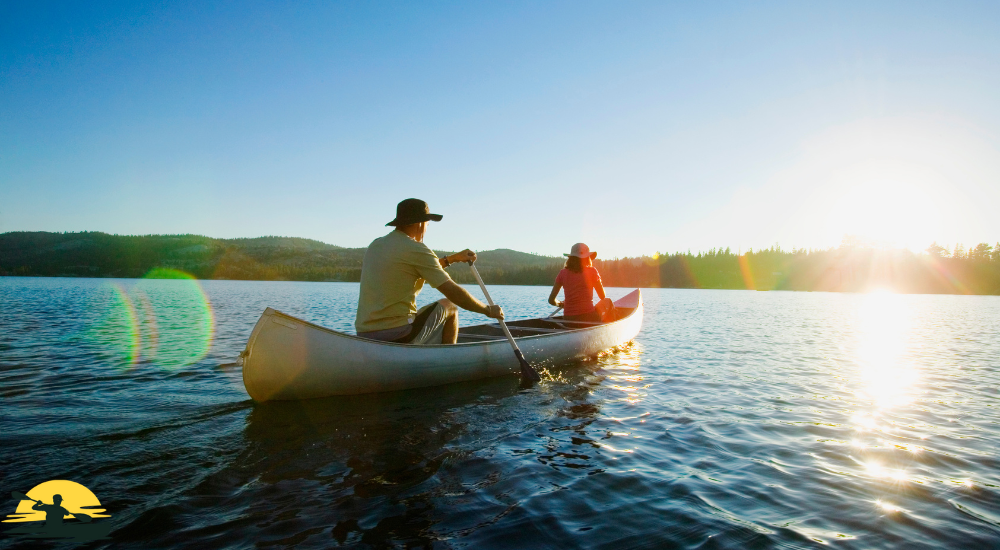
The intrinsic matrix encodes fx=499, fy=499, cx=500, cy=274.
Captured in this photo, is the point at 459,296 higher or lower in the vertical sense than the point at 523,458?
higher

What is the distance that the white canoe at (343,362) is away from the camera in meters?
6.05

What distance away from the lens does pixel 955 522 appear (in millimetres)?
3500

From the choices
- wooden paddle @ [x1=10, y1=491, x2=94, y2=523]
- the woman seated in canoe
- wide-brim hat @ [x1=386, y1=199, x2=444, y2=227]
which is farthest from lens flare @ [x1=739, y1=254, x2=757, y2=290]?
wooden paddle @ [x1=10, y1=491, x2=94, y2=523]

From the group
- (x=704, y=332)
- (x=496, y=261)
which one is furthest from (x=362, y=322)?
(x=496, y=261)

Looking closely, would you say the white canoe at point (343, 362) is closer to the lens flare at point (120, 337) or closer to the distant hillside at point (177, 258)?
the lens flare at point (120, 337)

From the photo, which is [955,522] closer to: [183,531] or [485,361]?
[183,531]

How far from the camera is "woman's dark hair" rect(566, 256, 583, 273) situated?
11.3 m

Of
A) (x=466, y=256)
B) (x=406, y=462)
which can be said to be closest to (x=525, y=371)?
(x=466, y=256)

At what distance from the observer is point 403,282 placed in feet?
21.8

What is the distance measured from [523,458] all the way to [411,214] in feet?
11.3

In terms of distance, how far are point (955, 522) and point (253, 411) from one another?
6.84 m

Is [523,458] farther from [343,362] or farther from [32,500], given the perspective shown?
[32,500]

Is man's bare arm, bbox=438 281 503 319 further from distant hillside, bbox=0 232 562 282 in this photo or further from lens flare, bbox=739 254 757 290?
lens flare, bbox=739 254 757 290

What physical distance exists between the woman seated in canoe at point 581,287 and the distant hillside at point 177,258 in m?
80.3
